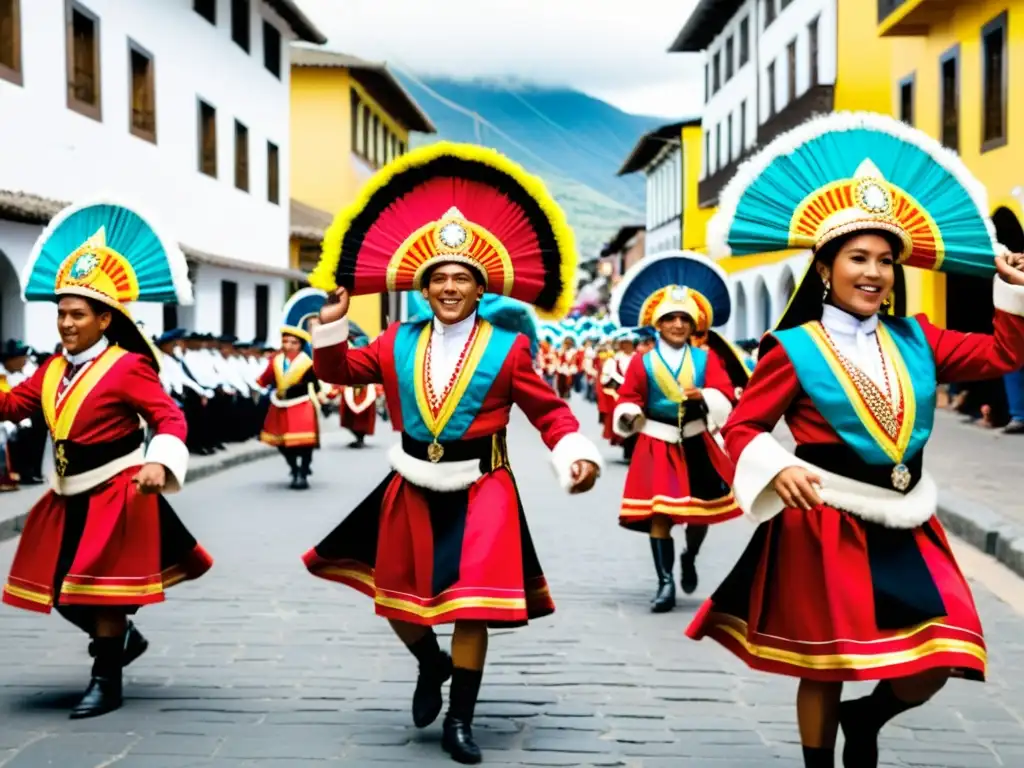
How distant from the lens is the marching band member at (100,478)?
18.0 feet

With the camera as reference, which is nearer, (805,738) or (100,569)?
(805,738)

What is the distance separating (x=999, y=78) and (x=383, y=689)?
64.4ft

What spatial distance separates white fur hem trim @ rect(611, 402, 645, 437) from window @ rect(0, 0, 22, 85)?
38.6 ft

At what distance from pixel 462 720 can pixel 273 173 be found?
94.0ft

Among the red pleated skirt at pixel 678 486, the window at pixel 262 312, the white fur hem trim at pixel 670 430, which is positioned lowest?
the red pleated skirt at pixel 678 486

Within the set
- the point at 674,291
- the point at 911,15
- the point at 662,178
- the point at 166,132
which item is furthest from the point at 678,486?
the point at 662,178

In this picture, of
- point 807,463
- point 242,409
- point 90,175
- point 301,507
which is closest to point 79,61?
point 90,175

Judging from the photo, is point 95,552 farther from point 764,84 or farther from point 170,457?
point 764,84

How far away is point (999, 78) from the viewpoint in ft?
74.5

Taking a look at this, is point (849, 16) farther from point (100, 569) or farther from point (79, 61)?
point (100, 569)

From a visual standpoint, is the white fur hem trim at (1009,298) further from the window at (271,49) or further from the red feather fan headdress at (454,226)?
the window at (271,49)

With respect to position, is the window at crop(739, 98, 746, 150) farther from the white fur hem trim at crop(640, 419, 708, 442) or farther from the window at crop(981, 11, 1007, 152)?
the white fur hem trim at crop(640, 419, 708, 442)

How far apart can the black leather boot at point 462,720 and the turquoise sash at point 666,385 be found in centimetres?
351

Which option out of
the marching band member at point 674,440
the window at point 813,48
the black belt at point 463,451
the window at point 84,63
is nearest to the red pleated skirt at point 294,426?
the marching band member at point 674,440
